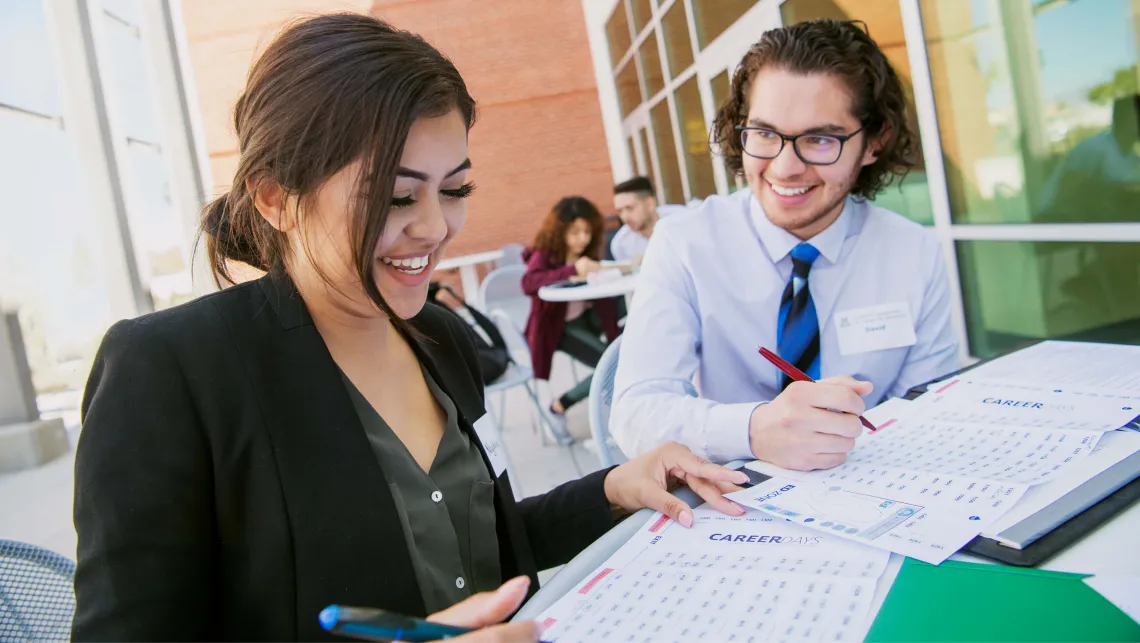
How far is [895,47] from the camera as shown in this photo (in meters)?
2.68

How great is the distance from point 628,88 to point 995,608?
5583mm

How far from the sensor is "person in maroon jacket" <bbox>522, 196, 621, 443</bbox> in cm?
403

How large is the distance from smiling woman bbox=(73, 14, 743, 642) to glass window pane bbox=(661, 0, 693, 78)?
4247mm

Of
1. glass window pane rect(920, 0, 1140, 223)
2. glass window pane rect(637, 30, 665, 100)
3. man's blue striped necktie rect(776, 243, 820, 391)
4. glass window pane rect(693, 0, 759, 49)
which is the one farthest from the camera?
glass window pane rect(637, 30, 665, 100)

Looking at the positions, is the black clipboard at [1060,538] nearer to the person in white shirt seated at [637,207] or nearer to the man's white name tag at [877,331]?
the man's white name tag at [877,331]

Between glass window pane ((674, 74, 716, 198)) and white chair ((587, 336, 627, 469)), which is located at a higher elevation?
glass window pane ((674, 74, 716, 198))

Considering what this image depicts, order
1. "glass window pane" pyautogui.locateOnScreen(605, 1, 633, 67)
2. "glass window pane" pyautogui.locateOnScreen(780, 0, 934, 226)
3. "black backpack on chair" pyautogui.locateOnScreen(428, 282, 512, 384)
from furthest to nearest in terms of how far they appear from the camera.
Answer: "glass window pane" pyautogui.locateOnScreen(605, 1, 633, 67) < "black backpack on chair" pyautogui.locateOnScreen(428, 282, 512, 384) < "glass window pane" pyautogui.locateOnScreen(780, 0, 934, 226)

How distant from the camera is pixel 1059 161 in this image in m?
2.12

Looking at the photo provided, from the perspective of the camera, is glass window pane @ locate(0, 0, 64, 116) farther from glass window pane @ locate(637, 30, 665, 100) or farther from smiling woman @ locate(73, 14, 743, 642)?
glass window pane @ locate(637, 30, 665, 100)

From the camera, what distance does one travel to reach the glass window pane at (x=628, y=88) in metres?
5.57

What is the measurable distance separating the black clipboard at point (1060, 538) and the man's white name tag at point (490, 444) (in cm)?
57

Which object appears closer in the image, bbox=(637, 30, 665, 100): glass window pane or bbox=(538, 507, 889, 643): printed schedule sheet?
bbox=(538, 507, 889, 643): printed schedule sheet

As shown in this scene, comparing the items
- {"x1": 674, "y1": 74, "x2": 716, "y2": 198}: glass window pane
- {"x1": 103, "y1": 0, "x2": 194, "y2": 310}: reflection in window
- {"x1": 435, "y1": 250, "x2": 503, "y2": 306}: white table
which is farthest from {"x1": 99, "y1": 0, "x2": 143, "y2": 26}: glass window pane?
{"x1": 674, "y1": 74, "x2": 716, "y2": 198}: glass window pane

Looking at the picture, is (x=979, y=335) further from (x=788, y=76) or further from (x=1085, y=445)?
(x=1085, y=445)
